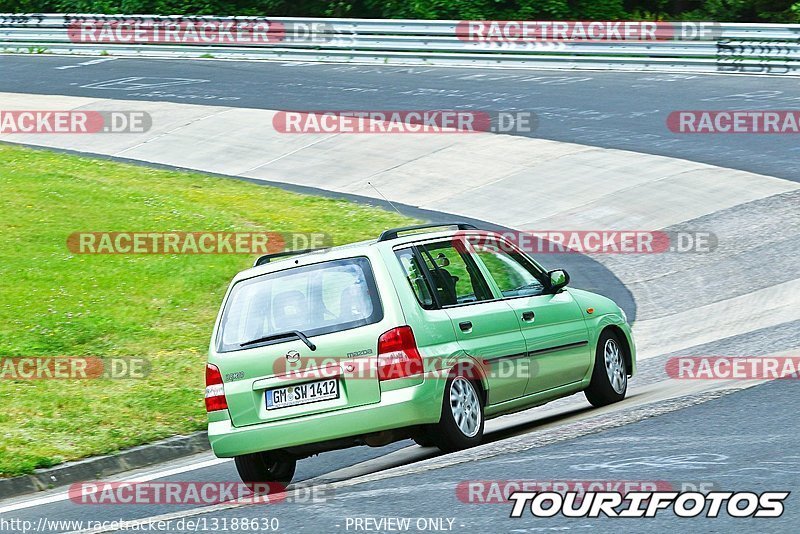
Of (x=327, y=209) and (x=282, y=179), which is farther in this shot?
(x=282, y=179)

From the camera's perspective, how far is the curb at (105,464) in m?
9.41

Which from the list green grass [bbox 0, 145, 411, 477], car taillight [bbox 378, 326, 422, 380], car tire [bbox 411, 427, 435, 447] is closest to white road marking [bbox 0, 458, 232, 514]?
green grass [bbox 0, 145, 411, 477]

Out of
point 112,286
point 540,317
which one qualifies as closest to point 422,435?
point 540,317

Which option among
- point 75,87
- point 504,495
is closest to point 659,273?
point 504,495

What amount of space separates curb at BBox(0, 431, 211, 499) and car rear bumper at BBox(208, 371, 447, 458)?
7.18 ft

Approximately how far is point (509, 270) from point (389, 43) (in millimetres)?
22769

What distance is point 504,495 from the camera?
22.5 feet

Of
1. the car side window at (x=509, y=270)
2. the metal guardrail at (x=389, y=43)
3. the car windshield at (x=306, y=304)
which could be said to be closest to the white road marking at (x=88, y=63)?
the metal guardrail at (x=389, y=43)

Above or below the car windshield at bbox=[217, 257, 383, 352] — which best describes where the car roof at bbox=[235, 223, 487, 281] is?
above

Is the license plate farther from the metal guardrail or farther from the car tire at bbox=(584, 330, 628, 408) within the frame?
the metal guardrail

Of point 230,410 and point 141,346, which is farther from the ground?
point 230,410

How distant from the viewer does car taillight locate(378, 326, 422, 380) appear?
315 inches

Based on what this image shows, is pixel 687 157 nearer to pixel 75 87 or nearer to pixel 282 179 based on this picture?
pixel 282 179

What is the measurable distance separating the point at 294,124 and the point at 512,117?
4.48 m
